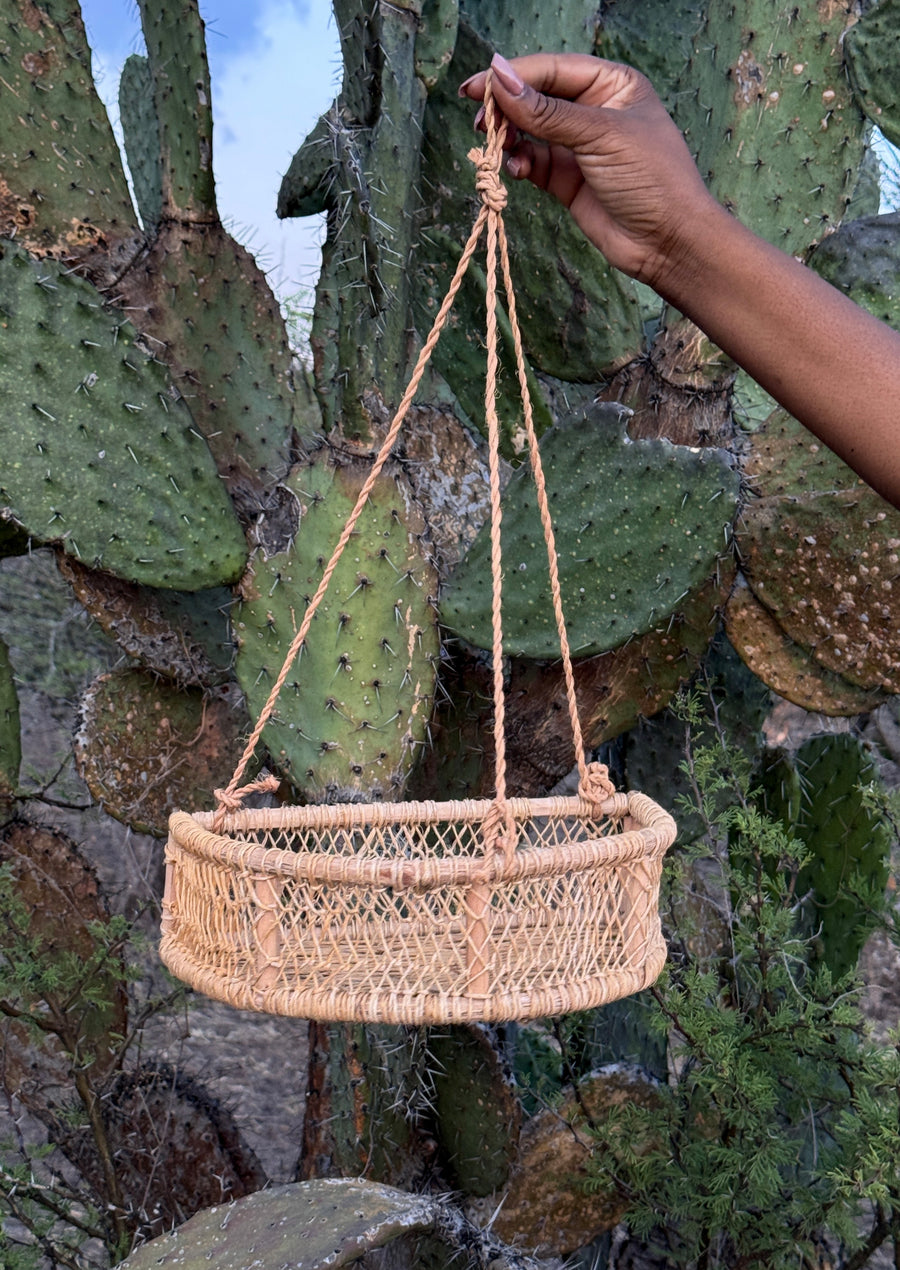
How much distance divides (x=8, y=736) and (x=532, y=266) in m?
1.02

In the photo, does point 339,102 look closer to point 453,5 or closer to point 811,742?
point 453,5

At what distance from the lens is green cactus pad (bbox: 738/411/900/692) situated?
142cm

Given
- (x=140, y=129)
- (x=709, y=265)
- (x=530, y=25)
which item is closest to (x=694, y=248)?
(x=709, y=265)

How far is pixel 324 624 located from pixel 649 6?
1.38 metres

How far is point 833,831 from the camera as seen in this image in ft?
5.43

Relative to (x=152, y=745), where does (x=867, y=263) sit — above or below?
above

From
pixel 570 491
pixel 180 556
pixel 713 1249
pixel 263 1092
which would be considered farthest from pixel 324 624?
pixel 263 1092

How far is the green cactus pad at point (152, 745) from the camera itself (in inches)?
67.3

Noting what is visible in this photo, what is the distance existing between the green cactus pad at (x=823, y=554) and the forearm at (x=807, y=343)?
2.34 ft

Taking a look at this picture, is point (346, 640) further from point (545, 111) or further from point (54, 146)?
point (54, 146)

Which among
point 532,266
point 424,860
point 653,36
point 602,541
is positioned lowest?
point 424,860

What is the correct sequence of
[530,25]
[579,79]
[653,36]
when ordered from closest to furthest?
[579,79], [530,25], [653,36]

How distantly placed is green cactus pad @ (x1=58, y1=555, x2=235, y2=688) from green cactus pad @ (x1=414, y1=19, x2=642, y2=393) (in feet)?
1.68

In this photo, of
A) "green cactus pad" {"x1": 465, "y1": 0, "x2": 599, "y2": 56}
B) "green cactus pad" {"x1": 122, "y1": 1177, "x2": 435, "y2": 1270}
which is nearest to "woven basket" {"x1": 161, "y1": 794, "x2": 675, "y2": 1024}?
"green cactus pad" {"x1": 122, "y1": 1177, "x2": 435, "y2": 1270}
